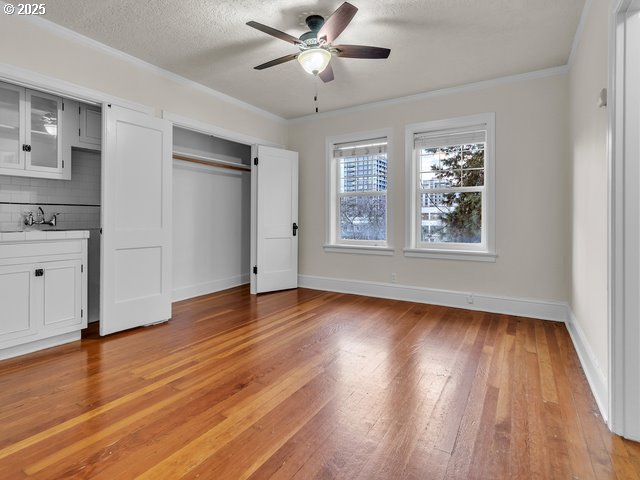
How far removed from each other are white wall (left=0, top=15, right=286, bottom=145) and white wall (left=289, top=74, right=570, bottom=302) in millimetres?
2446

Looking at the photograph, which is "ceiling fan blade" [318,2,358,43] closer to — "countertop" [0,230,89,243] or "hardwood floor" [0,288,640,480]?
"hardwood floor" [0,288,640,480]

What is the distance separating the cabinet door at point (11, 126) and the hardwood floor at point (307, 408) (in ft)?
5.50

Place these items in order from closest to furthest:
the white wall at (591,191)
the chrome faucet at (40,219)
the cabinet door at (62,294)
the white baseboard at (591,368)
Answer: the white baseboard at (591,368), the white wall at (591,191), the cabinet door at (62,294), the chrome faucet at (40,219)

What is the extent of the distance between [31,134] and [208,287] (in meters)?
2.90

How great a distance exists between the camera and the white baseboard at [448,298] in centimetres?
387

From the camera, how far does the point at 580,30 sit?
9.73 feet

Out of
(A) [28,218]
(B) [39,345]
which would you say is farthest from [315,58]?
(B) [39,345]

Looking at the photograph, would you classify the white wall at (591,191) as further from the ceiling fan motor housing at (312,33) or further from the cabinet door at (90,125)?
the cabinet door at (90,125)

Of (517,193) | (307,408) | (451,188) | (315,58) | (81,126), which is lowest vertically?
(307,408)

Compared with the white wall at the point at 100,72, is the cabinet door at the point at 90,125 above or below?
below

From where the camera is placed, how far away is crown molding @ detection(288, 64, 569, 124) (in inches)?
151

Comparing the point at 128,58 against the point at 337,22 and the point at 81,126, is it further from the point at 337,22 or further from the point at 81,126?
the point at 337,22

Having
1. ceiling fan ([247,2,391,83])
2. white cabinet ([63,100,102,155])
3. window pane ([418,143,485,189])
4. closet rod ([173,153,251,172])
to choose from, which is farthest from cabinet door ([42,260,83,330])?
window pane ([418,143,485,189])

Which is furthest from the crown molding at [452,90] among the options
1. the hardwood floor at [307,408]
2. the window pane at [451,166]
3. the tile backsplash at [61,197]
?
the tile backsplash at [61,197]
